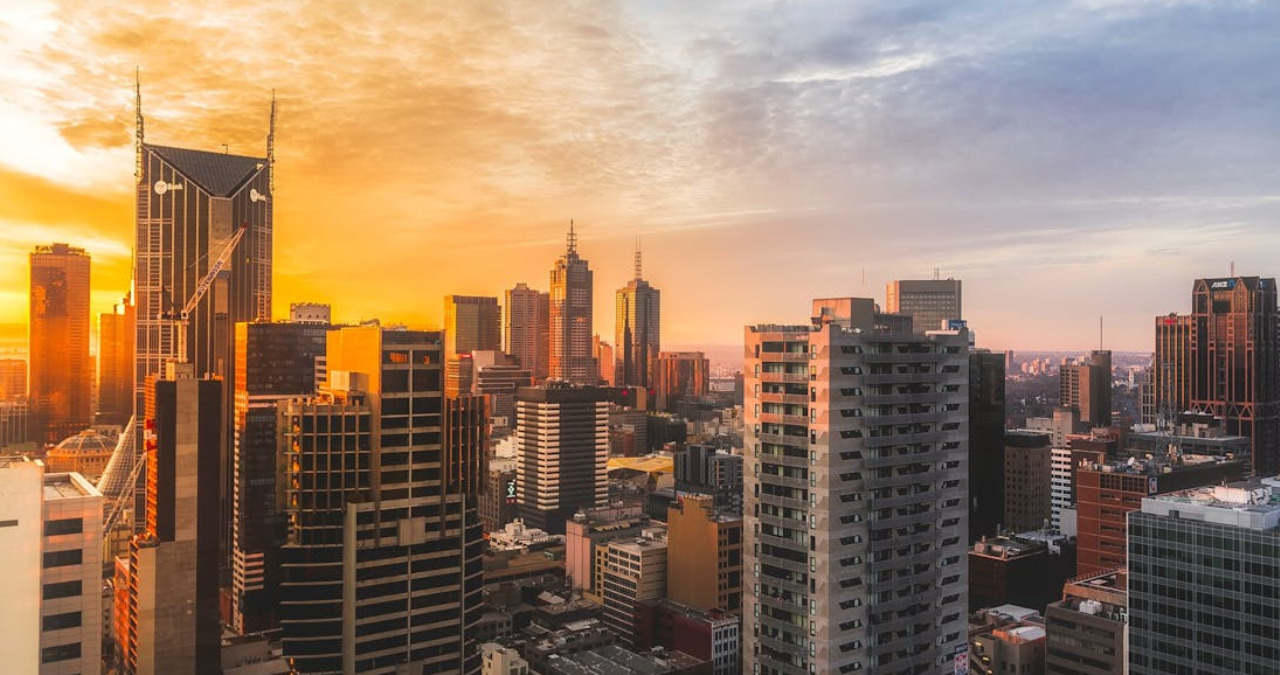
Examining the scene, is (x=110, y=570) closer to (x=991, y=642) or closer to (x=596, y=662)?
(x=596, y=662)

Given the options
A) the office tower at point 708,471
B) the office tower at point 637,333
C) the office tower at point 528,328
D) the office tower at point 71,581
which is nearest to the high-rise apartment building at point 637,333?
the office tower at point 637,333

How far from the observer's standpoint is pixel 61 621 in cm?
2527

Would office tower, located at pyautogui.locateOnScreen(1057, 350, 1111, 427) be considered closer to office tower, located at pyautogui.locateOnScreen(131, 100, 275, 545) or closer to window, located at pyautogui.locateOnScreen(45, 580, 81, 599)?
office tower, located at pyautogui.locateOnScreen(131, 100, 275, 545)

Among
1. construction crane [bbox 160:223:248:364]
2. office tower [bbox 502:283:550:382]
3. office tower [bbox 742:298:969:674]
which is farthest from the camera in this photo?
office tower [bbox 502:283:550:382]

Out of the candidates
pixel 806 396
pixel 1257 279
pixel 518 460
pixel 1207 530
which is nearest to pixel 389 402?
pixel 806 396

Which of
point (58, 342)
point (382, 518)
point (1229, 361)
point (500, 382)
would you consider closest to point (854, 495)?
point (382, 518)

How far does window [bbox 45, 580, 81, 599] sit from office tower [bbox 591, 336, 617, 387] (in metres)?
146

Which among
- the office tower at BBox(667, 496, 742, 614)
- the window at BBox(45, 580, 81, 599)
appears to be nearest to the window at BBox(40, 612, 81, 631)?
the window at BBox(45, 580, 81, 599)

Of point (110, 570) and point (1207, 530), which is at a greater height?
point (1207, 530)

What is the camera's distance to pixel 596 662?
50562 millimetres

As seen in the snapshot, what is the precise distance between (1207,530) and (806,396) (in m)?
14.8

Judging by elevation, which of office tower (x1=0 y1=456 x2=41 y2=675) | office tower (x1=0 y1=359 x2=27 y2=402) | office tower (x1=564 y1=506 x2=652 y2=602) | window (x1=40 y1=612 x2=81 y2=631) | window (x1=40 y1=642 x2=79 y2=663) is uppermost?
office tower (x1=0 y1=359 x2=27 y2=402)

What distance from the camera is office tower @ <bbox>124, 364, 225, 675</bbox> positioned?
3628 cm

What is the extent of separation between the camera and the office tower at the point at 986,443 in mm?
84562
